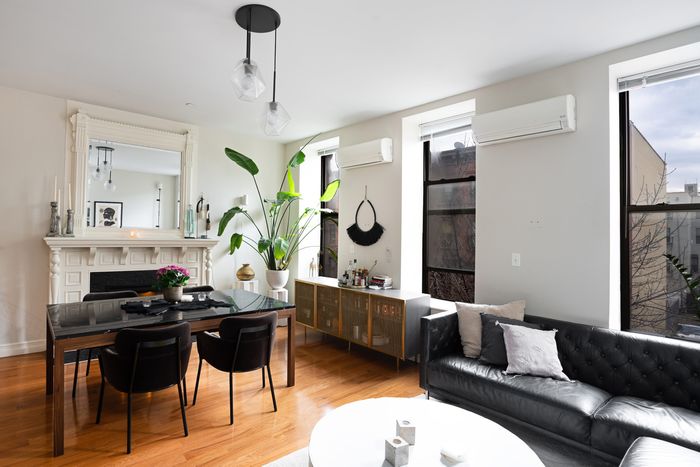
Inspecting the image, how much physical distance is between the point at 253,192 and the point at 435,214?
9.28 feet

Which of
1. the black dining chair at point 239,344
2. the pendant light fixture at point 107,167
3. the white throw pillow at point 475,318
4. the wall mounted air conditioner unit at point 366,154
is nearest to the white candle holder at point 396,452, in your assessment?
the black dining chair at point 239,344

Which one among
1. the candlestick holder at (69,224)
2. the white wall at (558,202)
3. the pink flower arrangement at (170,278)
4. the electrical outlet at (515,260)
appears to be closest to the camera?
the white wall at (558,202)

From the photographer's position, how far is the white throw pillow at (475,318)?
303cm

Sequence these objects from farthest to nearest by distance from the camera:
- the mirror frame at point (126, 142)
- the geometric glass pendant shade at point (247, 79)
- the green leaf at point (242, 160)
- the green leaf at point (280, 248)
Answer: the green leaf at point (280, 248) → the green leaf at point (242, 160) → the mirror frame at point (126, 142) → the geometric glass pendant shade at point (247, 79)

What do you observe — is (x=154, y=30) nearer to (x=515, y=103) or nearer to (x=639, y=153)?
(x=515, y=103)

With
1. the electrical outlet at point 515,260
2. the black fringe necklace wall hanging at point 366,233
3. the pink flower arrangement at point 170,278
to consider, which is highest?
the black fringe necklace wall hanging at point 366,233

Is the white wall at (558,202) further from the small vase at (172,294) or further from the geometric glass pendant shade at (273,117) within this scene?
the small vase at (172,294)

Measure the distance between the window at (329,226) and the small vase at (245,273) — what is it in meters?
1.10

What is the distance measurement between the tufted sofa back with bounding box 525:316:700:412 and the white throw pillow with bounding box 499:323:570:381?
0.13 m

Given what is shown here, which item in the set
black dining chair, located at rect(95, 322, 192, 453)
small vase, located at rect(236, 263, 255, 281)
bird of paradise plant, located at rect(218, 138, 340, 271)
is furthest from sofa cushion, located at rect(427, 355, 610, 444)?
small vase, located at rect(236, 263, 255, 281)

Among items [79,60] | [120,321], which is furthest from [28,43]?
[120,321]

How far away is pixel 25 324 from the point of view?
4082 mm

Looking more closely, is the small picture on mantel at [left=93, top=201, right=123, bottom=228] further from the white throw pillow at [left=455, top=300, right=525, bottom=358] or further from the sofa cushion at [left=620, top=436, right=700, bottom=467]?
the sofa cushion at [left=620, top=436, right=700, bottom=467]

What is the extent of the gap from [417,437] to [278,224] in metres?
4.53
